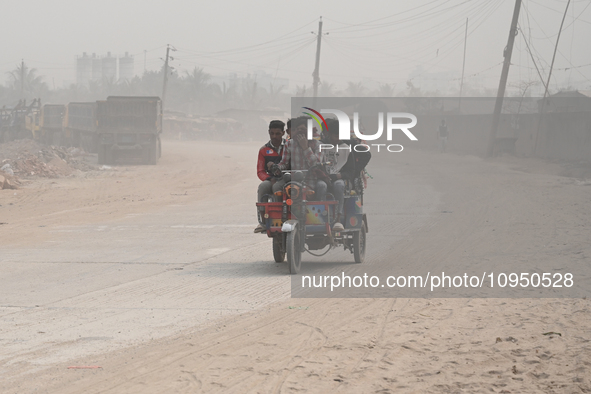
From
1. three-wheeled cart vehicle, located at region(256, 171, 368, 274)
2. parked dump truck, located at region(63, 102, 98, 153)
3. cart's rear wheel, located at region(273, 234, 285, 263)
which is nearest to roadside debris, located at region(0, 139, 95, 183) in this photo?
parked dump truck, located at region(63, 102, 98, 153)

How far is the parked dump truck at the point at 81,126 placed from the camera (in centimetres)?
3328

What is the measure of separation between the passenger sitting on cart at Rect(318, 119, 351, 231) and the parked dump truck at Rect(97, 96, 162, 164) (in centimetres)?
2380

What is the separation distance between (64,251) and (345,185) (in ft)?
15.1

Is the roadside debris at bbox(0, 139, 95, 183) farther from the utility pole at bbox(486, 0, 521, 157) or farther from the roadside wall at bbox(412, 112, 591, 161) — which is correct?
the roadside wall at bbox(412, 112, 591, 161)

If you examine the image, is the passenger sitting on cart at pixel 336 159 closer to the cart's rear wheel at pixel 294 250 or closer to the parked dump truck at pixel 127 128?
the cart's rear wheel at pixel 294 250

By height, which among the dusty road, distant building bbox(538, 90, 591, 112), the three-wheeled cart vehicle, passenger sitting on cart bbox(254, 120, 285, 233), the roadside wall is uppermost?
distant building bbox(538, 90, 591, 112)

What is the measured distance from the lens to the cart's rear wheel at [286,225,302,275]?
8.16 meters

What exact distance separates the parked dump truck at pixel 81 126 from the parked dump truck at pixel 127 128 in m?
0.90

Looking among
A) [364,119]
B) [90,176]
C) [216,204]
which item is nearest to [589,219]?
[216,204]

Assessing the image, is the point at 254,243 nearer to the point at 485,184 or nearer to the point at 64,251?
the point at 64,251

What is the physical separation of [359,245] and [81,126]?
2947 centimetres

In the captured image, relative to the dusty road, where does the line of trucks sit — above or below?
above

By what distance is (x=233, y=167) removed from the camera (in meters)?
30.7

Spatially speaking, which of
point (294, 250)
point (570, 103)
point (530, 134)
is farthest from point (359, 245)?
point (570, 103)
